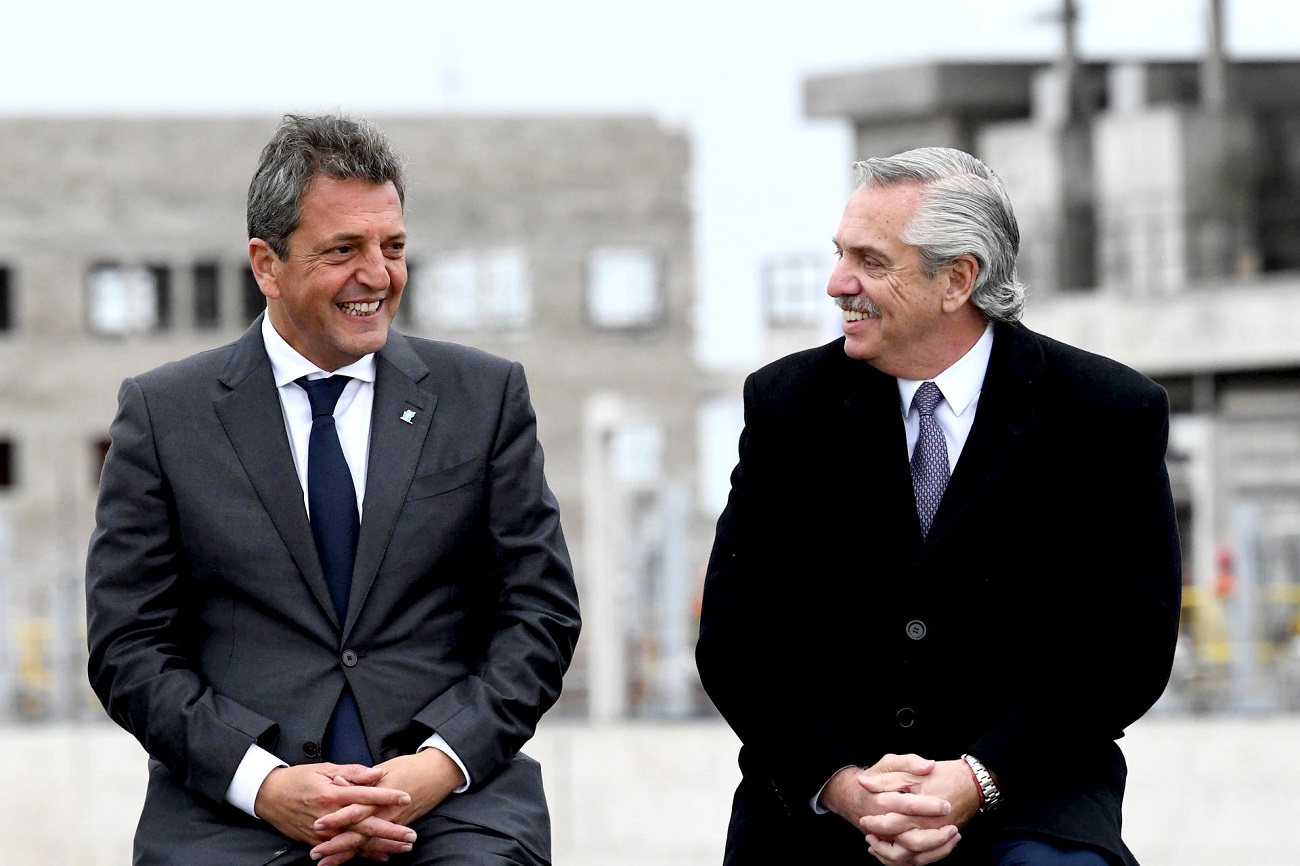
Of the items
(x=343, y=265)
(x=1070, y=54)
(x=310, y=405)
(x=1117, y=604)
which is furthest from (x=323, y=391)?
(x=1070, y=54)

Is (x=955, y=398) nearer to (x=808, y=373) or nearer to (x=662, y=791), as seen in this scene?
(x=808, y=373)

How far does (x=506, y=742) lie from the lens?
4.12m

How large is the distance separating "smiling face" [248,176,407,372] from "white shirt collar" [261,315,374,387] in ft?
0.21

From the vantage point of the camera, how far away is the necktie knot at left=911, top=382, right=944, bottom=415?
4.21 m

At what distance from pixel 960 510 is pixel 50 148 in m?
33.0

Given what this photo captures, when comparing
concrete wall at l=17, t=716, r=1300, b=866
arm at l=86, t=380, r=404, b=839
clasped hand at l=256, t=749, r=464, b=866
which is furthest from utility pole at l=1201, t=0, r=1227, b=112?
clasped hand at l=256, t=749, r=464, b=866

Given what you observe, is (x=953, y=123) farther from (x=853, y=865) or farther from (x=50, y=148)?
(x=853, y=865)

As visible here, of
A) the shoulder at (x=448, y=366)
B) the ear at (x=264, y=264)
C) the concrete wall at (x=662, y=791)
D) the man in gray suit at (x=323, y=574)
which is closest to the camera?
the man in gray suit at (x=323, y=574)

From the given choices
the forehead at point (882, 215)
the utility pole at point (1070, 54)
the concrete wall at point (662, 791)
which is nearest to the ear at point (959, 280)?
the forehead at point (882, 215)

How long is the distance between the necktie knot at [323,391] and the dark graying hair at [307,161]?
0.76ft

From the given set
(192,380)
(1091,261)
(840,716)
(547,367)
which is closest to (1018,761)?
(840,716)

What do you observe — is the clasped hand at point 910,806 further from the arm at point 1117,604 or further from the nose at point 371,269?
the nose at point 371,269

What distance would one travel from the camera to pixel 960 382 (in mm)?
4215

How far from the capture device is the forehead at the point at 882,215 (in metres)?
4.10
